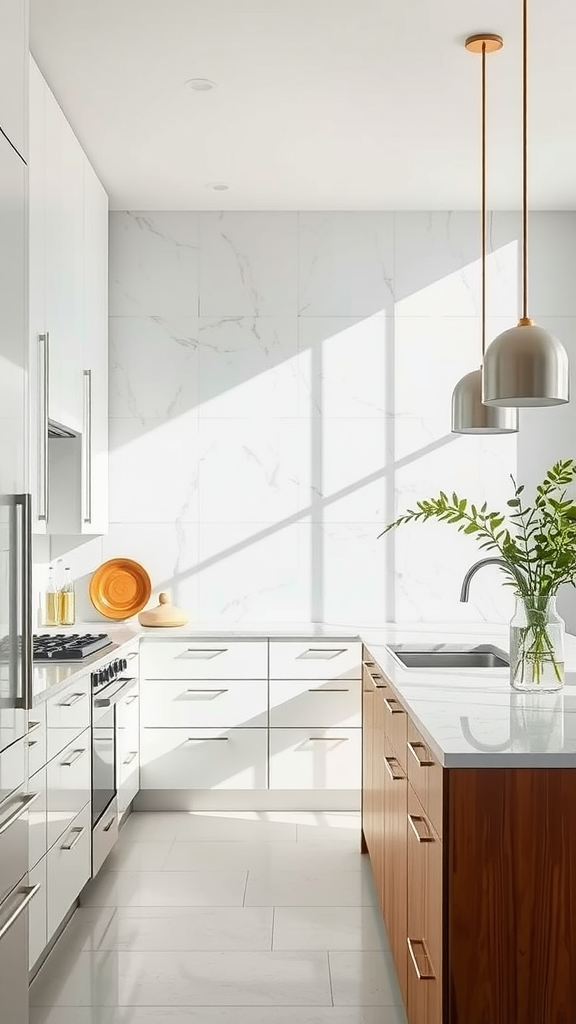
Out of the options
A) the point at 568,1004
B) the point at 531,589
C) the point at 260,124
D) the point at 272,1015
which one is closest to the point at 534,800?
the point at 568,1004

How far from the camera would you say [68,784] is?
10.6ft

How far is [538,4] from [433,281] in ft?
7.17

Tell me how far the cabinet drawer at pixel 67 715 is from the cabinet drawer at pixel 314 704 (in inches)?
52.8

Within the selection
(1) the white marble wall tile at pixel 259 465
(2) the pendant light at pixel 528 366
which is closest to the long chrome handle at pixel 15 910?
(2) the pendant light at pixel 528 366

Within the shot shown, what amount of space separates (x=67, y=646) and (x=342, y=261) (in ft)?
8.49

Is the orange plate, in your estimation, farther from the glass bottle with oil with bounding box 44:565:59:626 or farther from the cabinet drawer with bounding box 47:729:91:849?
the cabinet drawer with bounding box 47:729:91:849

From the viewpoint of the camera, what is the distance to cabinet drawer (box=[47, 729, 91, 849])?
3.03 meters

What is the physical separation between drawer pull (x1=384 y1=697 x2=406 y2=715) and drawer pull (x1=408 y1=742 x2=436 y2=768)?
0.21 meters

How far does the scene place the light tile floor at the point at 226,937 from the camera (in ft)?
9.41

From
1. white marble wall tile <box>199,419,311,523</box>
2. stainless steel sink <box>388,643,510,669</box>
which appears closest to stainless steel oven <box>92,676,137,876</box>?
stainless steel sink <box>388,643,510,669</box>

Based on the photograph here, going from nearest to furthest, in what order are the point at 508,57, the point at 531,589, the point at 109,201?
1. the point at 531,589
2. the point at 508,57
3. the point at 109,201

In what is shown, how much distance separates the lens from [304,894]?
3.74 m

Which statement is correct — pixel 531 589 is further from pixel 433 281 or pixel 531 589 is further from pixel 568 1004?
pixel 433 281

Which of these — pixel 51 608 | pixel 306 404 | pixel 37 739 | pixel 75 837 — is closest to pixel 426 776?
pixel 37 739
